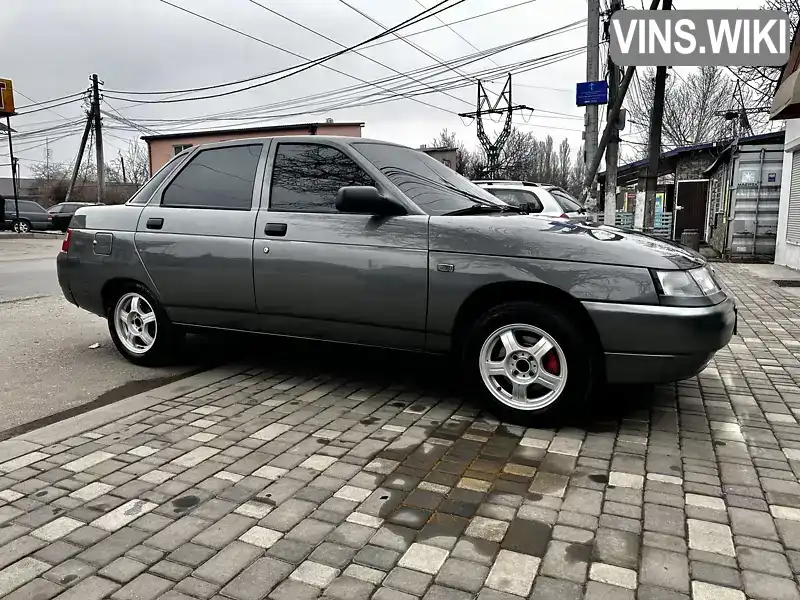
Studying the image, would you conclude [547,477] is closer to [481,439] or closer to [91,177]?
[481,439]

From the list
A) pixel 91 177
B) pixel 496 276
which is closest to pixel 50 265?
pixel 496 276

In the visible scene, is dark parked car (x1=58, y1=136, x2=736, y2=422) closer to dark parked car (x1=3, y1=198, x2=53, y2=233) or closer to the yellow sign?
the yellow sign

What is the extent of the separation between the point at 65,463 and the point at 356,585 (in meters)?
1.90

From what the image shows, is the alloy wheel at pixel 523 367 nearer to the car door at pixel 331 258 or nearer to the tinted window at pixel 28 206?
the car door at pixel 331 258

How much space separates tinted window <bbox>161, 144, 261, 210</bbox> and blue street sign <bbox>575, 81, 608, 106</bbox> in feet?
35.8

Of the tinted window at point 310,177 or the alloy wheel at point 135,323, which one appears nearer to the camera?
the tinted window at point 310,177

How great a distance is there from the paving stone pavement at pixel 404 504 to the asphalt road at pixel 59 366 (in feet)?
1.97

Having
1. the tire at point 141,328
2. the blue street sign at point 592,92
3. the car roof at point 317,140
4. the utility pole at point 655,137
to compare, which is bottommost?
the tire at point 141,328

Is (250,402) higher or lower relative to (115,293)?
lower

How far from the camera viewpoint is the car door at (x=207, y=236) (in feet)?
14.8

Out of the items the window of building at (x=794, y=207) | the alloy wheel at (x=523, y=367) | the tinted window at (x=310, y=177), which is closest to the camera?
the alloy wheel at (x=523, y=367)

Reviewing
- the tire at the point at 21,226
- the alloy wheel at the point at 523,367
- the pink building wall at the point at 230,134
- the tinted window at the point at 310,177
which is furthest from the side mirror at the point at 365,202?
the tire at the point at 21,226

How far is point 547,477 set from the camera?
10.2ft

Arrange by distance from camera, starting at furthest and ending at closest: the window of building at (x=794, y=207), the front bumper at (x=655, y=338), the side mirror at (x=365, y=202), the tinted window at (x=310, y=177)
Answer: the window of building at (x=794, y=207) → the tinted window at (x=310, y=177) → the side mirror at (x=365, y=202) → the front bumper at (x=655, y=338)
